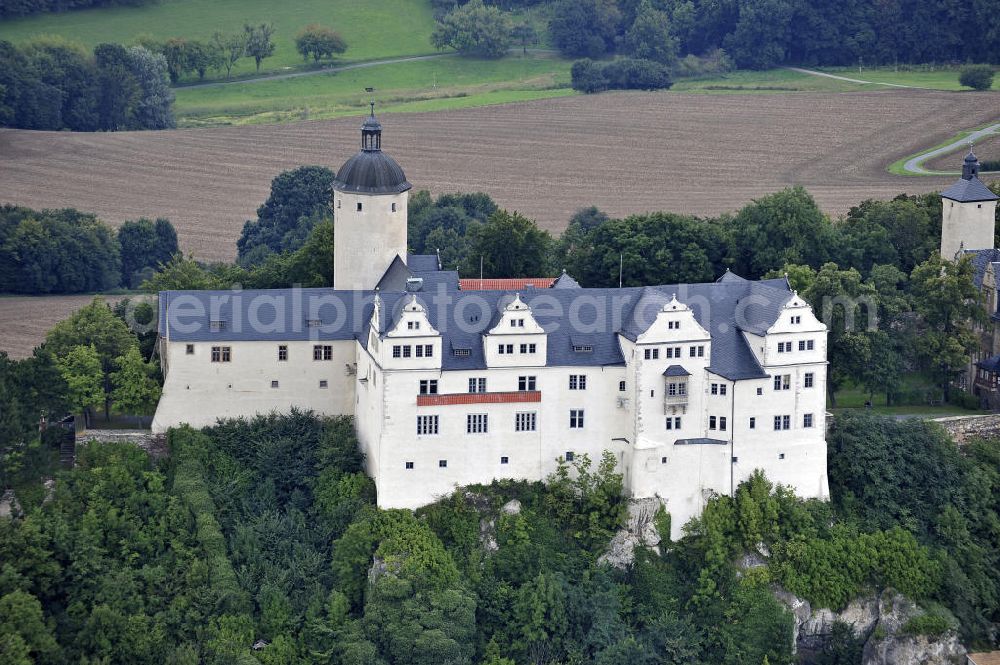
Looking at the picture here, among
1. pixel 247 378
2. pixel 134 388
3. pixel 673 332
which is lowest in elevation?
pixel 134 388

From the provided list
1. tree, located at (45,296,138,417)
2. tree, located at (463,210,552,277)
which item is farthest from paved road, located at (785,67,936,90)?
tree, located at (45,296,138,417)

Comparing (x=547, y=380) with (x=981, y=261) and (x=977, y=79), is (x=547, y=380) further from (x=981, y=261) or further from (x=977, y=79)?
(x=977, y=79)

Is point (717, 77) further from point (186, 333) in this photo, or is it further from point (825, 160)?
point (186, 333)

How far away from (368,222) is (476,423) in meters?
12.1

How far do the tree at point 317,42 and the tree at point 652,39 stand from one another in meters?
22.4

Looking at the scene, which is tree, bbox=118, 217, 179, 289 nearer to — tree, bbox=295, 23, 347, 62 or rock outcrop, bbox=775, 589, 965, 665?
tree, bbox=295, 23, 347, 62

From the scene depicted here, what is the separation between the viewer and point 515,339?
7462 centimetres

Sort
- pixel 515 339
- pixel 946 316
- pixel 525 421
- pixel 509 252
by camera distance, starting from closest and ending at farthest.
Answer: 1. pixel 515 339
2. pixel 525 421
3. pixel 946 316
4. pixel 509 252

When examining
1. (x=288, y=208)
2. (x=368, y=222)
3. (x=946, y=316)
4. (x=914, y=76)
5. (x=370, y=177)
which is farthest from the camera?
(x=914, y=76)

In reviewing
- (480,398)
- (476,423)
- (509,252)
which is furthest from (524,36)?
(476,423)

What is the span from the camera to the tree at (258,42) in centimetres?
14550

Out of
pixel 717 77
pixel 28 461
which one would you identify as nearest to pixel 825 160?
pixel 717 77

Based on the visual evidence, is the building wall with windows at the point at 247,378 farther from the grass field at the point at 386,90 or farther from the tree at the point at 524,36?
the tree at the point at 524,36

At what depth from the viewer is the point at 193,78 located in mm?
145500
